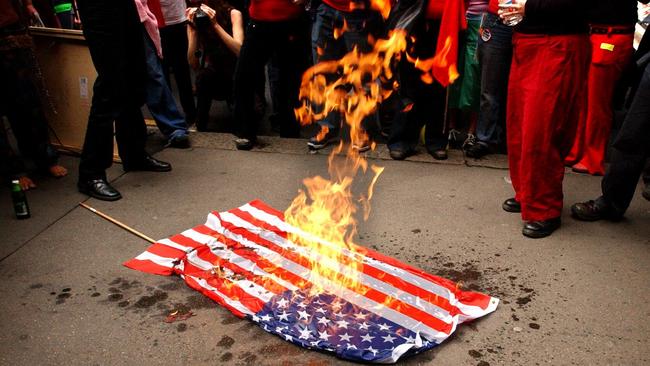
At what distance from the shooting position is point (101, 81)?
169 inches

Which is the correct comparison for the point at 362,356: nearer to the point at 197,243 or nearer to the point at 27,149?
the point at 197,243

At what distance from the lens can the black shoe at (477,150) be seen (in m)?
5.12

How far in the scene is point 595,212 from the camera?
3984 mm

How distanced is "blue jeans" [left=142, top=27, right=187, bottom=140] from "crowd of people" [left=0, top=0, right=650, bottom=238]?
0.01 m

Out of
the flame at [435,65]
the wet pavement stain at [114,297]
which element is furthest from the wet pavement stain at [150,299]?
the flame at [435,65]

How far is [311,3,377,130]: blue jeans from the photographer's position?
496 centimetres

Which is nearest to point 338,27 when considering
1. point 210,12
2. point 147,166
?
point 210,12

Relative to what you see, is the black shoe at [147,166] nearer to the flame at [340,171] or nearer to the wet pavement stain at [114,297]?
the flame at [340,171]

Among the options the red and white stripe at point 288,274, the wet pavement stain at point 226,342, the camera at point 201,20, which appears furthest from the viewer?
the camera at point 201,20

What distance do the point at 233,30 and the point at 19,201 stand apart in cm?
270

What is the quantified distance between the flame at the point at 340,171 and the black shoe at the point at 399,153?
26 cm

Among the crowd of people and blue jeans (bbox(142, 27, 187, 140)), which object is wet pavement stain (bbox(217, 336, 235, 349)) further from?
blue jeans (bbox(142, 27, 187, 140))

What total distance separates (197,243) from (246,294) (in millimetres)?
759

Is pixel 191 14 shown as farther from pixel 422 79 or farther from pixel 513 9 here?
pixel 513 9
